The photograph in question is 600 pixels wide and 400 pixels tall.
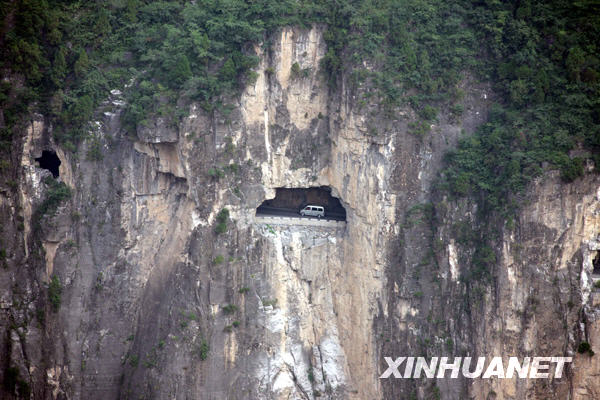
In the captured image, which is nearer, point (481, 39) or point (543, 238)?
point (543, 238)

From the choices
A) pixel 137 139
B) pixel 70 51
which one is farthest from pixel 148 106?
pixel 70 51

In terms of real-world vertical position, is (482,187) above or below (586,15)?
below

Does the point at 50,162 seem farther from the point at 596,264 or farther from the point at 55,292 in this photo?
the point at 596,264

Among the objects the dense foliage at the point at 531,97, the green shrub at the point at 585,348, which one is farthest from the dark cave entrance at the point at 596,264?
the dense foliage at the point at 531,97

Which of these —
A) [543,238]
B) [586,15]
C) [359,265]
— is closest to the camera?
[543,238]

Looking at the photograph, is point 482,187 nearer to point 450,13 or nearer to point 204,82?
point 450,13

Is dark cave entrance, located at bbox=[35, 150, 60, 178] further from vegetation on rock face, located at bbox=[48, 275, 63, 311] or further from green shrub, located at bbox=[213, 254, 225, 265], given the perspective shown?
green shrub, located at bbox=[213, 254, 225, 265]

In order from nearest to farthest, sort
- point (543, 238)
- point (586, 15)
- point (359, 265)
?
point (543, 238), point (586, 15), point (359, 265)

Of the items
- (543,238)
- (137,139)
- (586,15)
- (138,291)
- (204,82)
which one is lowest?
(138,291)

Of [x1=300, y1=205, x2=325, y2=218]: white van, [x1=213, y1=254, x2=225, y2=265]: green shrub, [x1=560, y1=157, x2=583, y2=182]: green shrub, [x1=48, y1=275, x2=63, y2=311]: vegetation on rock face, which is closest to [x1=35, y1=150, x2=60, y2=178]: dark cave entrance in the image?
[x1=48, y1=275, x2=63, y2=311]: vegetation on rock face
